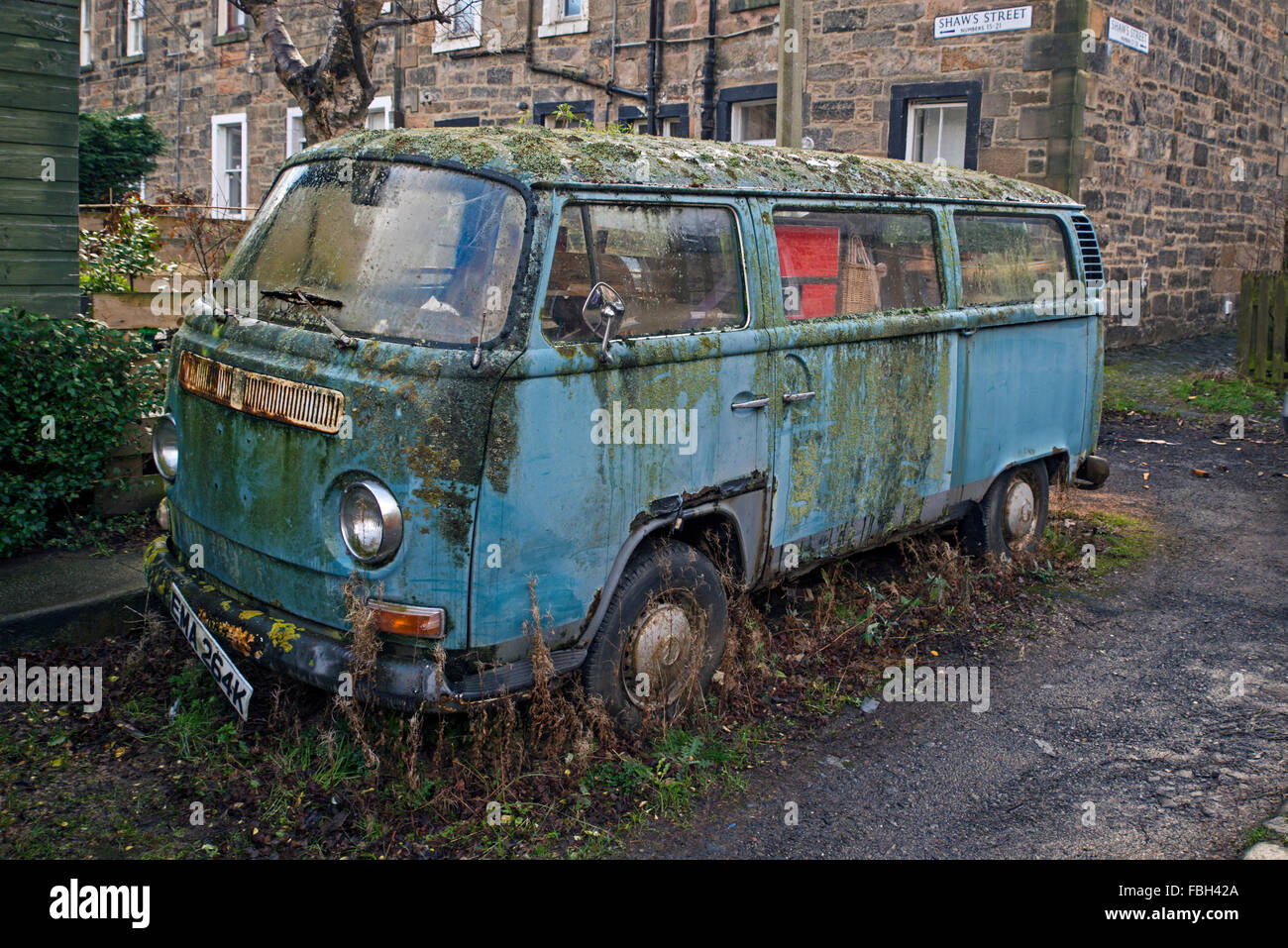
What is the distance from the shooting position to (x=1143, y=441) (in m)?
11.0

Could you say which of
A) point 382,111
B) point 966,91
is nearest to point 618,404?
point 966,91

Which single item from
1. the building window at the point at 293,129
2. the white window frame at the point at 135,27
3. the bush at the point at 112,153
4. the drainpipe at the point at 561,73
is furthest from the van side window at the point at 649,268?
the white window frame at the point at 135,27

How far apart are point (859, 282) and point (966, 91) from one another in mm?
10206

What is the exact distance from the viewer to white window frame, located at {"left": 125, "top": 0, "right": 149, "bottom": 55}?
2441cm

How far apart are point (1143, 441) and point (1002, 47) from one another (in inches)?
230

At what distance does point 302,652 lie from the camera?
3928mm

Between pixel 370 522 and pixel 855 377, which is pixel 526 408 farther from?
pixel 855 377

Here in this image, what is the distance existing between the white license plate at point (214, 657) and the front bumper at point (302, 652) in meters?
0.03

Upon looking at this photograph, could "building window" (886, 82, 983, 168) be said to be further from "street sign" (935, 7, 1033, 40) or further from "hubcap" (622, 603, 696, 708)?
"hubcap" (622, 603, 696, 708)

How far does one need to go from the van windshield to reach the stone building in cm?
1155

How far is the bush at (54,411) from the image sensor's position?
5.89 meters

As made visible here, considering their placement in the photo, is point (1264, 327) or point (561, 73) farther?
point (561, 73)

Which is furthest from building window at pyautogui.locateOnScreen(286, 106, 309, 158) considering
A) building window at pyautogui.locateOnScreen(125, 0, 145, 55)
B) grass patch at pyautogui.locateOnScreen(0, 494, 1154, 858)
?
grass patch at pyautogui.locateOnScreen(0, 494, 1154, 858)
